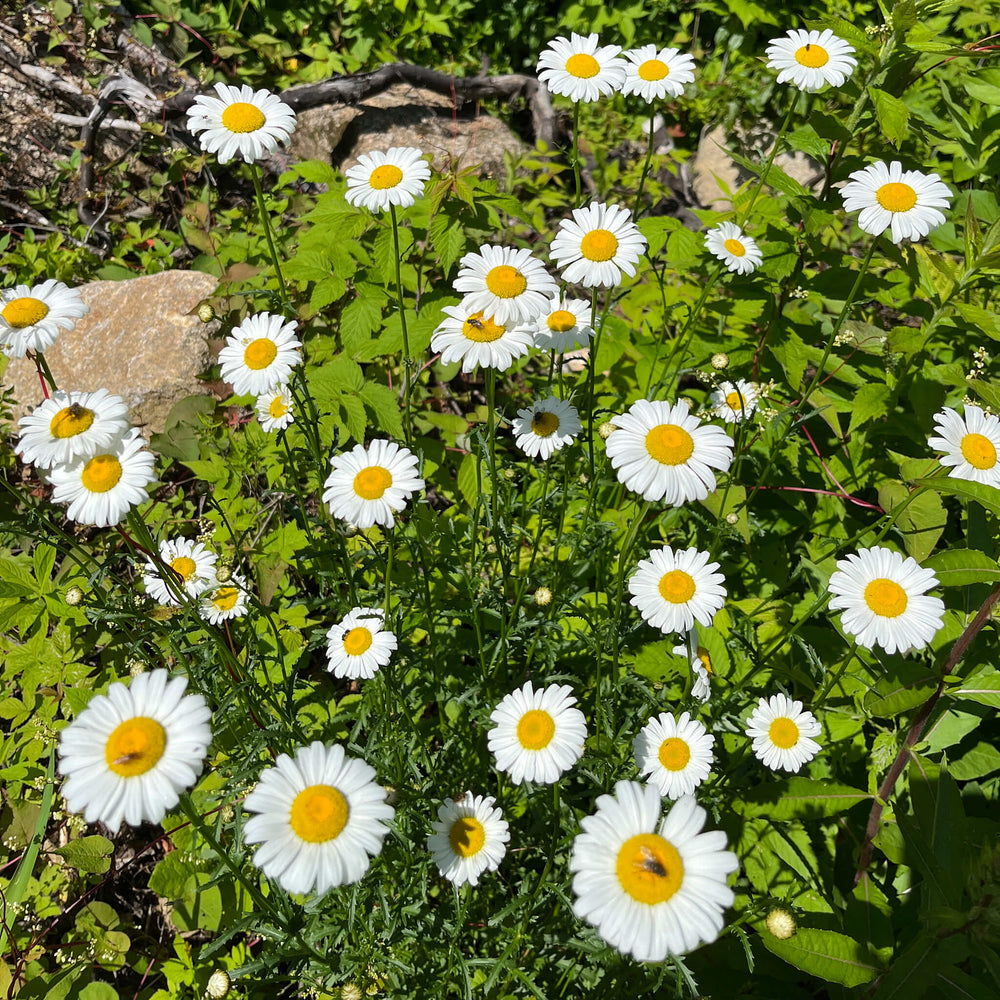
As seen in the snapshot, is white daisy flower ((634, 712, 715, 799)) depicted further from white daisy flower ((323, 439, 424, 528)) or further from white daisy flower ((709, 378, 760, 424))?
white daisy flower ((709, 378, 760, 424))

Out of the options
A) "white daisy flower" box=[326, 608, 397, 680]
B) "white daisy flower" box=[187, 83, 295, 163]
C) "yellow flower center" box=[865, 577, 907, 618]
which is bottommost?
"white daisy flower" box=[326, 608, 397, 680]

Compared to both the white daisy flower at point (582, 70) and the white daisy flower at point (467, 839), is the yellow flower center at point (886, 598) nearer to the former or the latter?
the white daisy flower at point (467, 839)

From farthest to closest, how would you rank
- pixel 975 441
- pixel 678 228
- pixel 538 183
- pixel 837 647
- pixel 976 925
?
pixel 538 183
pixel 678 228
pixel 837 647
pixel 975 441
pixel 976 925

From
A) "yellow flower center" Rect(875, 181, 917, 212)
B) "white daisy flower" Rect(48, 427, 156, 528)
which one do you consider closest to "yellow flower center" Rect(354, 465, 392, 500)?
"white daisy flower" Rect(48, 427, 156, 528)

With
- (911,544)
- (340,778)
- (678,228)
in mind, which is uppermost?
(678,228)


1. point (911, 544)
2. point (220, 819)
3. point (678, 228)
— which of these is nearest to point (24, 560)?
point (220, 819)

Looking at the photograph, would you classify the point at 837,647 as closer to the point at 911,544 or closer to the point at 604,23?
the point at 911,544

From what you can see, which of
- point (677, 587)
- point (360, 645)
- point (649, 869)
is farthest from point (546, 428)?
point (649, 869)

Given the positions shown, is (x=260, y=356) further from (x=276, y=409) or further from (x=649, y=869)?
(x=649, y=869)
